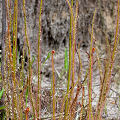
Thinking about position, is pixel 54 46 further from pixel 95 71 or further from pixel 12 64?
pixel 12 64

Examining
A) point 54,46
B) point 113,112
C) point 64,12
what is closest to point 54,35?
point 54,46

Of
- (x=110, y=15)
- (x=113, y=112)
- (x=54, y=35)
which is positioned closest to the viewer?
(x=113, y=112)

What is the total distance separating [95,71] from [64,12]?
0.73 metres

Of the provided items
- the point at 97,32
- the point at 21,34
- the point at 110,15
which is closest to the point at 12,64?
the point at 21,34

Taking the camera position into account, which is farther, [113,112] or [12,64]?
[113,112]

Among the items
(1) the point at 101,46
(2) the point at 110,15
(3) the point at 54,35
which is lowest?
(1) the point at 101,46

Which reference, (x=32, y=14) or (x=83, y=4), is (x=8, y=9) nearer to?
(x=32, y=14)

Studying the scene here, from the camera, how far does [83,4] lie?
2691 millimetres

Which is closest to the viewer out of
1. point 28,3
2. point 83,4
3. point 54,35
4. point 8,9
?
point 8,9

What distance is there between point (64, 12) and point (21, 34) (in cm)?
62

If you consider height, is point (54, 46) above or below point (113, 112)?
above

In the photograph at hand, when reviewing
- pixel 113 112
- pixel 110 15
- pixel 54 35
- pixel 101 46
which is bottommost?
pixel 113 112

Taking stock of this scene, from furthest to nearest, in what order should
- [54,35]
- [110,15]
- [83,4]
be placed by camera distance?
[110,15] → [83,4] → [54,35]

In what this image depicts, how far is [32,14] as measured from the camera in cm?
219
